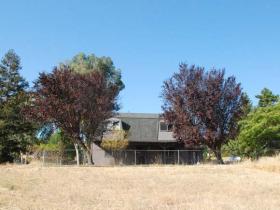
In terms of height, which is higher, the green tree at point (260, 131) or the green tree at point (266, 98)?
the green tree at point (266, 98)

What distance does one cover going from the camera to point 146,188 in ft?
68.6

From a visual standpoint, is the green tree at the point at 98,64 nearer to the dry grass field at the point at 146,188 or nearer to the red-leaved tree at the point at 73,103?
the red-leaved tree at the point at 73,103

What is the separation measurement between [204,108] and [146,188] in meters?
21.7

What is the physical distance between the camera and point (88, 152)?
133ft

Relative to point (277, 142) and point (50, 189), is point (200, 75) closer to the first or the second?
point (277, 142)

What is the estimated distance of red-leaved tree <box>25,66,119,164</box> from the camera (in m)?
39.1

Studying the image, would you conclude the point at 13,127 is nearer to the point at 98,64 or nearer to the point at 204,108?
the point at 204,108

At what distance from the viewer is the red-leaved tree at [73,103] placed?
39062mm

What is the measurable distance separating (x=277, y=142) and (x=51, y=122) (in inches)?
764

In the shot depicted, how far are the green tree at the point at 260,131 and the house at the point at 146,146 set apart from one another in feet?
32.6

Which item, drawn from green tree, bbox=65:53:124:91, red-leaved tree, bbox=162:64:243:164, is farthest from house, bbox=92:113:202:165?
green tree, bbox=65:53:124:91

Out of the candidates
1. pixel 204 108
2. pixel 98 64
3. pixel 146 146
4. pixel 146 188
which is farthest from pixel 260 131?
pixel 98 64

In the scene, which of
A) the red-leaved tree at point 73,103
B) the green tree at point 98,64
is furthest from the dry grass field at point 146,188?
the green tree at point 98,64

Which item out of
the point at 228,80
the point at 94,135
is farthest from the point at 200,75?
the point at 94,135
